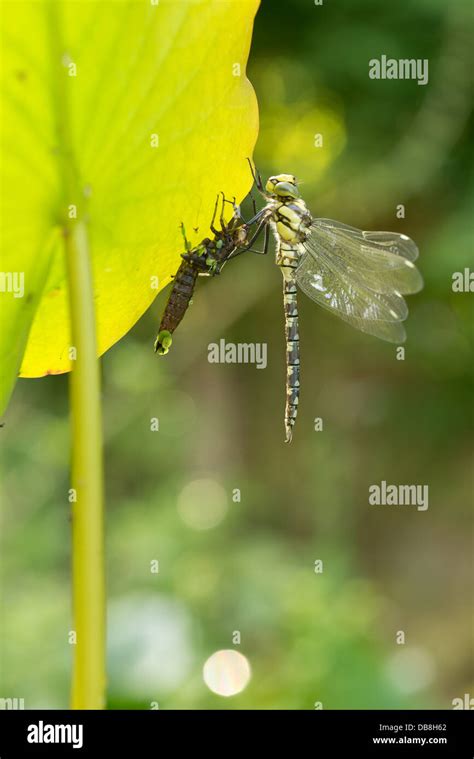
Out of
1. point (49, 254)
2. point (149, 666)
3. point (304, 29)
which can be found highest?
point (304, 29)

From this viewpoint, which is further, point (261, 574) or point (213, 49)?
point (261, 574)

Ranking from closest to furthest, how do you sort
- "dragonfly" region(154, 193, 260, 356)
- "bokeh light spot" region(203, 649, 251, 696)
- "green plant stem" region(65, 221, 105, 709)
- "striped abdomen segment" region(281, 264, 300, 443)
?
1. "green plant stem" region(65, 221, 105, 709)
2. "dragonfly" region(154, 193, 260, 356)
3. "striped abdomen segment" region(281, 264, 300, 443)
4. "bokeh light spot" region(203, 649, 251, 696)

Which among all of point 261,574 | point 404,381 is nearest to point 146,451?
point 261,574

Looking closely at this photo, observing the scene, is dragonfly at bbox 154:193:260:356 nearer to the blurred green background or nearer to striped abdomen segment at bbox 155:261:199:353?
striped abdomen segment at bbox 155:261:199:353

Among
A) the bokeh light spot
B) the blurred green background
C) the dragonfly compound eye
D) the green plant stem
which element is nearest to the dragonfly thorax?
the dragonfly compound eye
